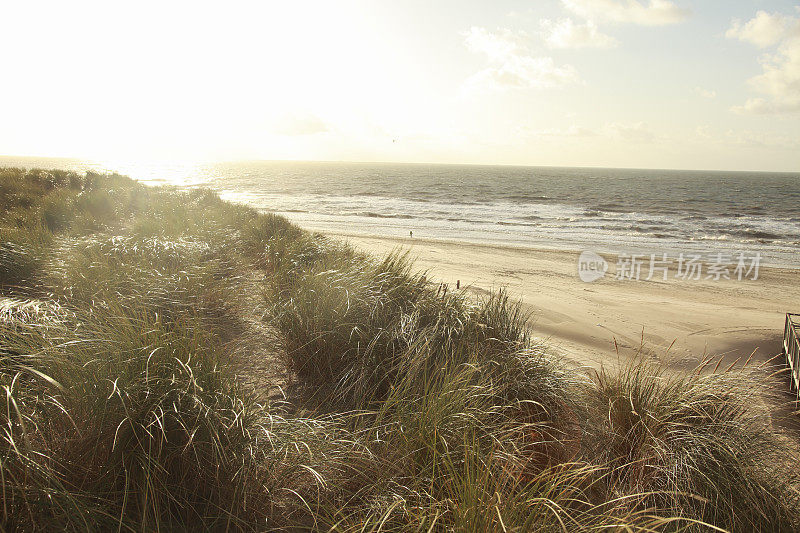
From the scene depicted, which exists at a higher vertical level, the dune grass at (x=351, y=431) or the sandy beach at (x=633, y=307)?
the dune grass at (x=351, y=431)

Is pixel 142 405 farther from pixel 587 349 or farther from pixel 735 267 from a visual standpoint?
pixel 735 267

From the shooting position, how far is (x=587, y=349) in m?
6.75

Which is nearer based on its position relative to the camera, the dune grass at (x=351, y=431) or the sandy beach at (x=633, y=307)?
the dune grass at (x=351, y=431)

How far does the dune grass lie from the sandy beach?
1120 mm

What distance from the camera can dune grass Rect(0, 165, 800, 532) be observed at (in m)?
1.97

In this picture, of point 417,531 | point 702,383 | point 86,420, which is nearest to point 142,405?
point 86,420

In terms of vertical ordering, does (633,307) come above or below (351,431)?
below

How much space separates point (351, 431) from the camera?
10.2ft

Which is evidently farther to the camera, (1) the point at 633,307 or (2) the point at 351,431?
(1) the point at 633,307

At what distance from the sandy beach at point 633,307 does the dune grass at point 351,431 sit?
3.67 feet

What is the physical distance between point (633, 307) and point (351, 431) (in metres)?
8.23

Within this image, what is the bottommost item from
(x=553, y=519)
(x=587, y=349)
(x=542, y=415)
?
(x=587, y=349)

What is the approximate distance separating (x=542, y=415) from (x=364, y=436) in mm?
1497

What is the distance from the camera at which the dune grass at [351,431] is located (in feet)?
6.48
